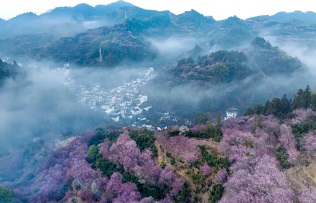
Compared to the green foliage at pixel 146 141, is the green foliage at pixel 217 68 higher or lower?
lower

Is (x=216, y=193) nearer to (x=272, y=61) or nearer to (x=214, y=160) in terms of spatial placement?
(x=214, y=160)

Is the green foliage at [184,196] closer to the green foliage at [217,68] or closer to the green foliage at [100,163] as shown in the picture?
the green foliage at [100,163]

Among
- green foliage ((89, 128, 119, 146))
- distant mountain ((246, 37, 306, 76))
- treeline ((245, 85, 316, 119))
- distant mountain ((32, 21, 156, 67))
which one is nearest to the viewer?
treeline ((245, 85, 316, 119))

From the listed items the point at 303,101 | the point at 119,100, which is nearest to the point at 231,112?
the point at 119,100

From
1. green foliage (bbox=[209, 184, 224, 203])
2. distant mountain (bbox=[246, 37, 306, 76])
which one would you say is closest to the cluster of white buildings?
distant mountain (bbox=[246, 37, 306, 76])

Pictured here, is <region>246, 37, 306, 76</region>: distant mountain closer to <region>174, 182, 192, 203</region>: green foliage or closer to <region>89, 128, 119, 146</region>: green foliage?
<region>89, 128, 119, 146</region>: green foliage

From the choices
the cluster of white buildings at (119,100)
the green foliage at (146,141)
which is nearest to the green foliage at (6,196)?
the green foliage at (146,141)

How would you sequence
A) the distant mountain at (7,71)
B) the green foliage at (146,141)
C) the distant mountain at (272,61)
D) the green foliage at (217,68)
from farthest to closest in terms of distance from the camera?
the distant mountain at (272,61), the green foliage at (217,68), the distant mountain at (7,71), the green foliage at (146,141)
